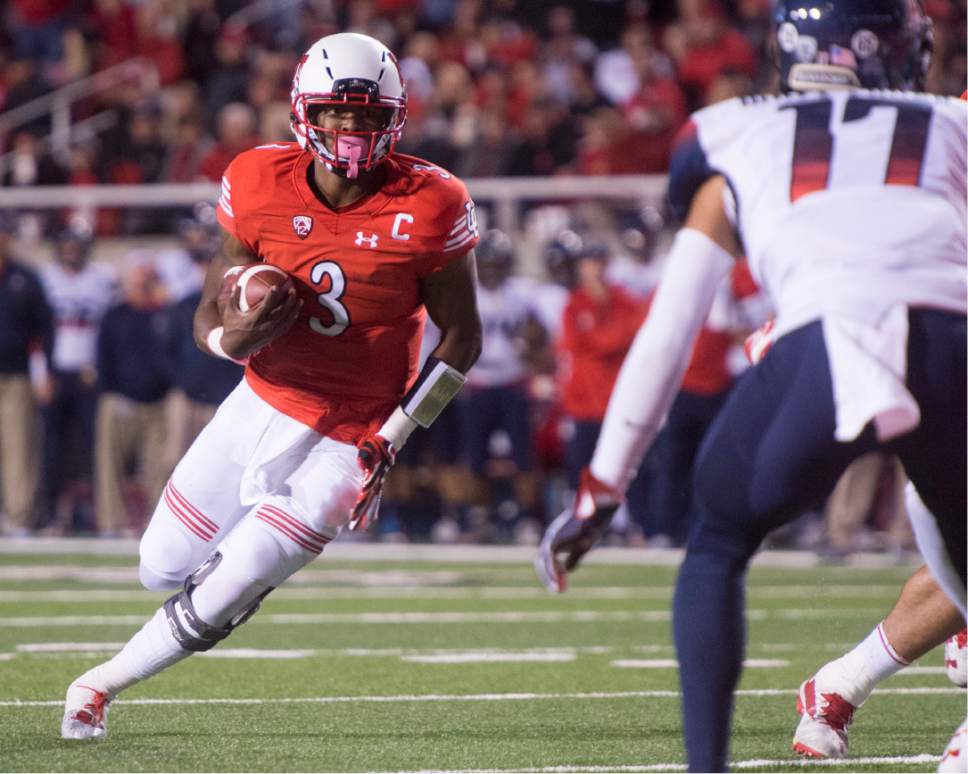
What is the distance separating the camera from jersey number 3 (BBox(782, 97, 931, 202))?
10.2 feet

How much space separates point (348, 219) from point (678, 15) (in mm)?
10639

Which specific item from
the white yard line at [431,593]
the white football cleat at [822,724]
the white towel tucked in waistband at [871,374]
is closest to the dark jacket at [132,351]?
the white yard line at [431,593]

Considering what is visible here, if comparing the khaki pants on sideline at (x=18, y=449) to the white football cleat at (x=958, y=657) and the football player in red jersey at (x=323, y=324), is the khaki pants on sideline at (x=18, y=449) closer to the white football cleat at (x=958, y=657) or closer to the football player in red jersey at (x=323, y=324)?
the football player in red jersey at (x=323, y=324)

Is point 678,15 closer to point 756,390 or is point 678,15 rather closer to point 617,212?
point 617,212

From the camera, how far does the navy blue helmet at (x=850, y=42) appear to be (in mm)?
3250

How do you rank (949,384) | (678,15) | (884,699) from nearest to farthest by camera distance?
(949,384)
(884,699)
(678,15)

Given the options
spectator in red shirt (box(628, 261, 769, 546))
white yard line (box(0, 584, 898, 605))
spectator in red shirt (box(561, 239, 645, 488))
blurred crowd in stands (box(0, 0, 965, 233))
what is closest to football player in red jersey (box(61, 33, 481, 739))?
white yard line (box(0, 584, 898, 605))

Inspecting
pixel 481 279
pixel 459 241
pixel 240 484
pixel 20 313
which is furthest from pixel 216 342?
pixel 20 313

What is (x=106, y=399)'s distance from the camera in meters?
11.4

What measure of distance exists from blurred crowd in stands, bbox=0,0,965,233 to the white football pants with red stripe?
7385 mm

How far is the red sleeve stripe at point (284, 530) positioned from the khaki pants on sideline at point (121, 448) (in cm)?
723

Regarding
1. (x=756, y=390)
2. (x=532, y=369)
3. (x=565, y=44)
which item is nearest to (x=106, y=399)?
(x=532, y=369)

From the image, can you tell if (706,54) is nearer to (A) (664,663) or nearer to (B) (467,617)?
(B) (467,617)

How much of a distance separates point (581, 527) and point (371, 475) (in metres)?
1.37
